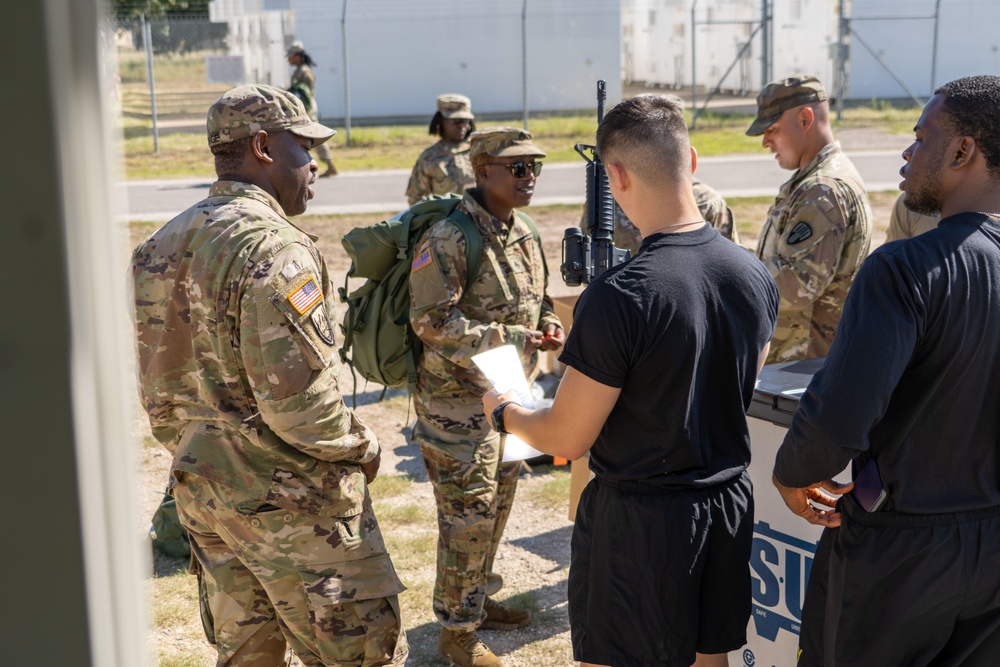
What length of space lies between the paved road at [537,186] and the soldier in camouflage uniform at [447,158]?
5487 millimetres

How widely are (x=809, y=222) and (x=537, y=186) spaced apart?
1240cm

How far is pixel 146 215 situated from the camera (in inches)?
542

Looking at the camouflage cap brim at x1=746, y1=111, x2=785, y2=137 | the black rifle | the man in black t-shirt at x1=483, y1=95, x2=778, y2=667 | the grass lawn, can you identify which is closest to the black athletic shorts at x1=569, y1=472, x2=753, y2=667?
the man in black t-shirt at x1=483, y1=95, x2=778, y2=667

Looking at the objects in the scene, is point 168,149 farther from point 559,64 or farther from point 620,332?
point 620,332

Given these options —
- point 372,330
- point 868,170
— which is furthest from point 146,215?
point 868,170

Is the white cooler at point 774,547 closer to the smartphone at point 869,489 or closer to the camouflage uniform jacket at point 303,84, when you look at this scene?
the smartphone at point 869,489

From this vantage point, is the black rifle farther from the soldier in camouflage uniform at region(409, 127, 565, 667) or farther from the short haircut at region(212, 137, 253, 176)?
the short haircut at region(212, 137, 253, 176)

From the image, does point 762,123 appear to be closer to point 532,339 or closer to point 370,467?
point 532,339

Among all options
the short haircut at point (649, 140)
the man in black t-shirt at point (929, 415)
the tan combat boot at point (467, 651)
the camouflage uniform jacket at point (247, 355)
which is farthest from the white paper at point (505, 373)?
the tan combat boot at point (467, 651)

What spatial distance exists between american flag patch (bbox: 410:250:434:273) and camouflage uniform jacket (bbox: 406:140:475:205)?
14.8 feet

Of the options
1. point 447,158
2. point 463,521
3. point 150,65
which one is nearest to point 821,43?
point 150,65

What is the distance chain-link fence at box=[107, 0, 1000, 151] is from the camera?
22781 millimetres

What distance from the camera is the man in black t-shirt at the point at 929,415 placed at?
2.08 m

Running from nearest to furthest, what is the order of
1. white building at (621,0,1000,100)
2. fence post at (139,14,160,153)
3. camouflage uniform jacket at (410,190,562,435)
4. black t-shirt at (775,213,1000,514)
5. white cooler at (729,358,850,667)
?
black t-shirt at (775,213,1000,514), white cooler at (729,358,850,667), camouflage uniform jacket at (410,190,562,435), fence post at (139,14,160,153), white building at (621,0,1000,100)
